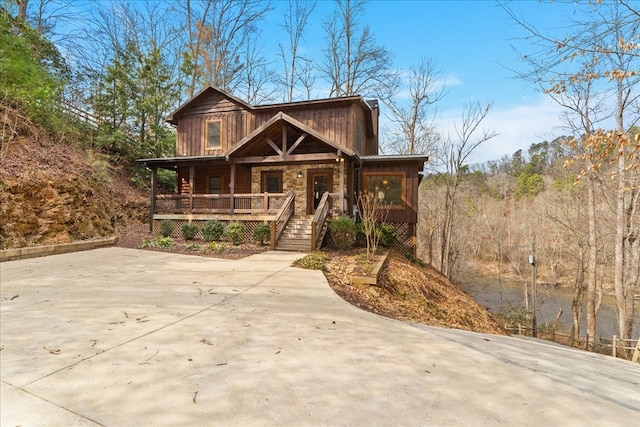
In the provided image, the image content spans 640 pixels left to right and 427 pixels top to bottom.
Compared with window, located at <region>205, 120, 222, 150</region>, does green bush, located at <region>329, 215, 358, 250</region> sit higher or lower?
lower

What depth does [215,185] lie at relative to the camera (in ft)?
51.8

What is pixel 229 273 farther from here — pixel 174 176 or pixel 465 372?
pixel 174 176

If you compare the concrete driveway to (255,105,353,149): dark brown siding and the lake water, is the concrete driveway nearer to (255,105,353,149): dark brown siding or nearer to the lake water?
(255,105,353,149): dark brown siding

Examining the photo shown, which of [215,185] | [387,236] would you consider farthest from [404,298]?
[215,185]

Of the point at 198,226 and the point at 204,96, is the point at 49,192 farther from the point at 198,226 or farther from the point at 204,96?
the point at 204,96

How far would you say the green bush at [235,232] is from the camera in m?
11.4

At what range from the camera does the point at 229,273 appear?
679cm

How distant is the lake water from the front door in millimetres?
13645

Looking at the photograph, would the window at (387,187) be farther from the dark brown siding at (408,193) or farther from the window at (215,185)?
the window at (215,185)

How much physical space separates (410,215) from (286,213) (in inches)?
220

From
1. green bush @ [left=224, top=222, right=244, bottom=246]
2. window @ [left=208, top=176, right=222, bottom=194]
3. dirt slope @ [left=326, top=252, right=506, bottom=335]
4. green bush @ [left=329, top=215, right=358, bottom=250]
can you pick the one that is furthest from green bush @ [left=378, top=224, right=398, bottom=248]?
window @ [left=208, top=176, right=222, bottom=194]

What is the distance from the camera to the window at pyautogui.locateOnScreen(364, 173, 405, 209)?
13414 millimetres

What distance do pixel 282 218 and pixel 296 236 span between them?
1.14 m

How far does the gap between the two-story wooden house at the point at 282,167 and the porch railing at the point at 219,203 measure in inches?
1.7
